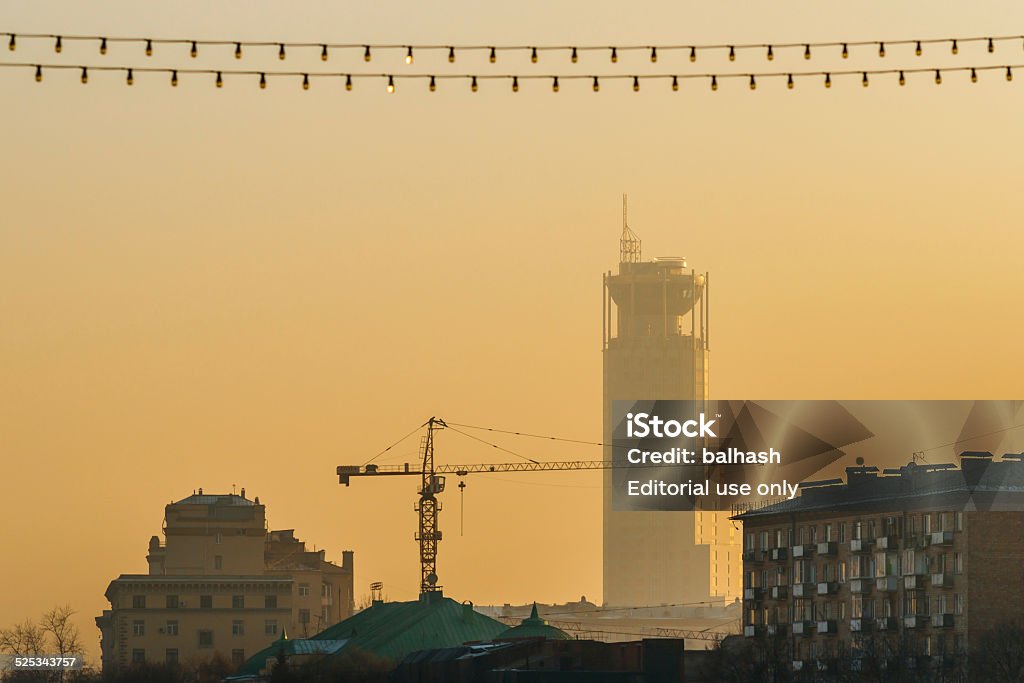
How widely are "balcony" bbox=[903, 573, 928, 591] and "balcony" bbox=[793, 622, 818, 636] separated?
34.5 ft

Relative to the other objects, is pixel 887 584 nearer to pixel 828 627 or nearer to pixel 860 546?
pixel 860 546

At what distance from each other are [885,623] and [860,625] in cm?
222

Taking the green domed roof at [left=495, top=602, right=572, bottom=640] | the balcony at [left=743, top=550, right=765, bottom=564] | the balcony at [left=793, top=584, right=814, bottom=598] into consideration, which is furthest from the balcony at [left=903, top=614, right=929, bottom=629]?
the green domed roof at [left=495, top=602, right=572, bottom=640]

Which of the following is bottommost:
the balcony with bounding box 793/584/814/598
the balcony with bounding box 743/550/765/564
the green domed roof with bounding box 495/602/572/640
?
the green domed roof with bounding box 495/602/572/640

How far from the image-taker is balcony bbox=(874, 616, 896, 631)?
509ft

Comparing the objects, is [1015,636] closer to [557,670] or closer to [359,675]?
[557,670]

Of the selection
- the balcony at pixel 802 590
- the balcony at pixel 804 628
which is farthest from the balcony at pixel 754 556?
the balcony at pixel 804 628

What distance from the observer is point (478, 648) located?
159875 millimetres

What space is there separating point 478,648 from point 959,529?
28203 mm

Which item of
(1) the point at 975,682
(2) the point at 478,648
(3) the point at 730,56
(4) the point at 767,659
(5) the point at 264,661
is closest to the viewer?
(3) the point at 730,56

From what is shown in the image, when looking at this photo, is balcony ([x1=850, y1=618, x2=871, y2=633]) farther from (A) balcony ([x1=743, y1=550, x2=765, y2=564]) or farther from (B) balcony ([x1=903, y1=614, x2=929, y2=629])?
(A) balcony ([x1=743, y1=550, x2=765, y2=564])

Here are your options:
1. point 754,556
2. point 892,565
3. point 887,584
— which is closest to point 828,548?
point 892,565

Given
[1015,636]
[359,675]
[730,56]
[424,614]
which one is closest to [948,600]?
[1015,636]

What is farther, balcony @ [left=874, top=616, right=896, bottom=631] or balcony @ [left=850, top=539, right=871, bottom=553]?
balcony @ [left=850, top=539, right=871, bottom=553]
